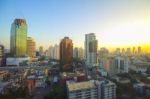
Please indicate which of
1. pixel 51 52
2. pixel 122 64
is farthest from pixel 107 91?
pixel 51 52

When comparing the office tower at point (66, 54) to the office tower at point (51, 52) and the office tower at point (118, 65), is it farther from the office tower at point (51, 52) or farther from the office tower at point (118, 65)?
the office tower at point (51, 52)

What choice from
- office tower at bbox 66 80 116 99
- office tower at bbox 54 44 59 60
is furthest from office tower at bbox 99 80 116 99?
office tower at bbox 54 44 59 60

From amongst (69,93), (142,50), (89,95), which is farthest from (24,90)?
(142,50)

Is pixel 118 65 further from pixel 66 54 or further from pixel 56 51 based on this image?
pixel 56 51

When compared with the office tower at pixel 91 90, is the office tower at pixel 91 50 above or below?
above

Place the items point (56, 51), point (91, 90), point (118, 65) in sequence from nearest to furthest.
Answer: point (91, 90) → point (118, 65) → point (56, 51)

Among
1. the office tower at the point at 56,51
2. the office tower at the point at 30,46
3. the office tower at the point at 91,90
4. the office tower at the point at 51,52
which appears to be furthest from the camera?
the office tower at the point at 51,52

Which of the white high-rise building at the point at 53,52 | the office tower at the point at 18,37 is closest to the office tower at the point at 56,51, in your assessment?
the white high-rise building at the point at 53,52
